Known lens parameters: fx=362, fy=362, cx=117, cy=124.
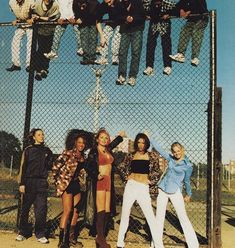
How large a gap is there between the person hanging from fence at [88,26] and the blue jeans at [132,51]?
395 mm

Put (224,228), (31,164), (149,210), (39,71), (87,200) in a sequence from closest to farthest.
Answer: (149,210) → (31,164) → (87,200) → (39,71) → (224,228)

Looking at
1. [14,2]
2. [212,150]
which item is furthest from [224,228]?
[14,2]

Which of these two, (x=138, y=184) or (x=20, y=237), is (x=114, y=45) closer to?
(x=138, y=184)

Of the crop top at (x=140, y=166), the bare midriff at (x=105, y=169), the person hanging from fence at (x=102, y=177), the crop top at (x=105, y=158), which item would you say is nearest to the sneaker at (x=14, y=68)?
the person hanging from fence at (x=102, y=177)

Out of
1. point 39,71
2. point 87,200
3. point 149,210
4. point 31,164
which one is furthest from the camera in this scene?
point 39,71

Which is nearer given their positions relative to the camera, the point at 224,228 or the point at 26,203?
the point at 26,203

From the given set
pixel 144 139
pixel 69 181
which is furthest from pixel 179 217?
pixel 69 181

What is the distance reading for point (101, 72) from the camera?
6.71 meters

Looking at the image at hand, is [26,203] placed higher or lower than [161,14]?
lower

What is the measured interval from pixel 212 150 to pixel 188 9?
2.33m

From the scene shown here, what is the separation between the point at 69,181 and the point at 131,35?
2.81 m

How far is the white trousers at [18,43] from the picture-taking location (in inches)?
268

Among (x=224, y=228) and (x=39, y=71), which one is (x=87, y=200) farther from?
(x=224, y=228)

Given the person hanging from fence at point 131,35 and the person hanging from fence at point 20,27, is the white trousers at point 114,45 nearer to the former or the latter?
the person hanging from fence at point 131,35
